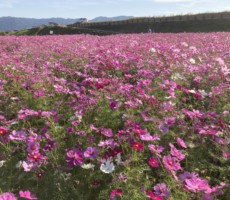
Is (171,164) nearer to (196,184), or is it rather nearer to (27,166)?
(196,184)

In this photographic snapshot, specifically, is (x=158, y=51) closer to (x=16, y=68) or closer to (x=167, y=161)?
(x=16, y=68)

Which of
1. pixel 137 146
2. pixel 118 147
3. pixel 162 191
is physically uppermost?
pixel 137 146

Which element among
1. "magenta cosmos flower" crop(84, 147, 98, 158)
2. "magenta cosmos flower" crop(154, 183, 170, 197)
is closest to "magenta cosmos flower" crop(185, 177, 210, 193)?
"magenta cosmos flower" crop(154, 183, 170, 197)

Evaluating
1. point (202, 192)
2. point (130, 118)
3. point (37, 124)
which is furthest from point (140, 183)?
point (37, 124)

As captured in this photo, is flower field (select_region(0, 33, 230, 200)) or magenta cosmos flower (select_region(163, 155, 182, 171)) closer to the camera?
magenta cosmos flower (select_region(163, 155, 182, 171))

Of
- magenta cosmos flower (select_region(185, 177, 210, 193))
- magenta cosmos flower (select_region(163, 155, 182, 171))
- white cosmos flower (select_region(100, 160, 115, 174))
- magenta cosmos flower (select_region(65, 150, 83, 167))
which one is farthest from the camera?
magenta cosmos flower (select_region(65, 150, 83, 167))

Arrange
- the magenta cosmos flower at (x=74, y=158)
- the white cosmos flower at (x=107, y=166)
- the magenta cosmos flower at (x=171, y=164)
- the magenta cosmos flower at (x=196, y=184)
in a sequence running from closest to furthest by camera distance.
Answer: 1. the magenta cosmos flower at (x=196, y=184)
2. the magenta cosmos flower at (x=171, y=164)
3. the white cosmos flower at (x=107, y=166)
4. the magenta cosmos flower at (x=74, y=158)

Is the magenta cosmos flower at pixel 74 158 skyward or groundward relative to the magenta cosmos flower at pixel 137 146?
groundward

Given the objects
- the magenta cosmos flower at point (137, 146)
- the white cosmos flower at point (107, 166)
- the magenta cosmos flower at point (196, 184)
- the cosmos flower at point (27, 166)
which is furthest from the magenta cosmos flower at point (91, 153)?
the magenta cosmos flower at point (196, 184)

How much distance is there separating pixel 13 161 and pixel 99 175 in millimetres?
1257

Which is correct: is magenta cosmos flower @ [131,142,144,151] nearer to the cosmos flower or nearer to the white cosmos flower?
the white cosmos flower

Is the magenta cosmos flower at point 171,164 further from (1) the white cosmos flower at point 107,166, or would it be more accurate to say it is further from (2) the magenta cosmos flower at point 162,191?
(1) the white cosmos flower at point 107,166

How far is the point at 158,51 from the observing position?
309 inches

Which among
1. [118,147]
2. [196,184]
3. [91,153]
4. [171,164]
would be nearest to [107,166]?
[91,153]
